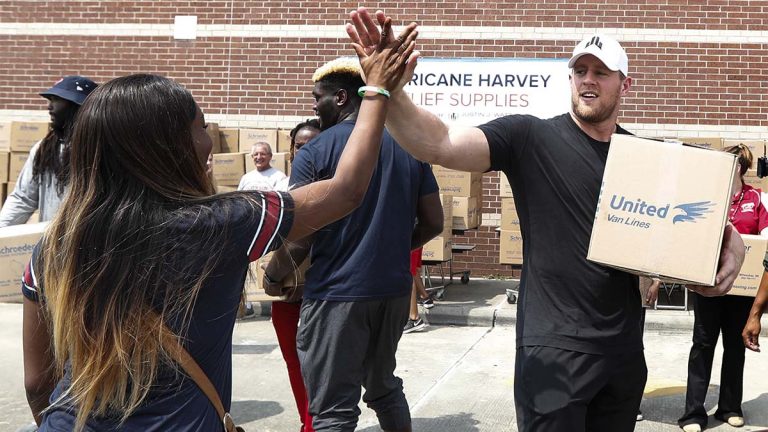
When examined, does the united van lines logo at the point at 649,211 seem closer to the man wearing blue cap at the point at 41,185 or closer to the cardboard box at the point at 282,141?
the man wearing blue cap at the point at 41,185

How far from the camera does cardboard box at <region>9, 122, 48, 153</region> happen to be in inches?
466

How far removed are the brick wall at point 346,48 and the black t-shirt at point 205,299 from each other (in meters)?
10.4

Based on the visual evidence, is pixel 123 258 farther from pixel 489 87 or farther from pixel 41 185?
pixel 489 87

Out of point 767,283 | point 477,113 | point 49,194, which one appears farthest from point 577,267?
point 477,113

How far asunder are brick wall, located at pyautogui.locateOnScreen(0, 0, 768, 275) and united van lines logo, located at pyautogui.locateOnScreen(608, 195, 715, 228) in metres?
9.29

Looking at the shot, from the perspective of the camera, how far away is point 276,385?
6961mm

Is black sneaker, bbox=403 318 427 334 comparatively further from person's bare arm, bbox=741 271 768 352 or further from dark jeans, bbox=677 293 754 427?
person's bare arm, bbox=741 271 768 352

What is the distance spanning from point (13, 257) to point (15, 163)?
919 centimetres

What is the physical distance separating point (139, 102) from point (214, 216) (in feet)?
1.03

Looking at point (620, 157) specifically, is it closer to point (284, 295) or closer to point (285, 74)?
point (284, 295)

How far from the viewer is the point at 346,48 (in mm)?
12742

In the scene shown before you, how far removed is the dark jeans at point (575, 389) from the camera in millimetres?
3146

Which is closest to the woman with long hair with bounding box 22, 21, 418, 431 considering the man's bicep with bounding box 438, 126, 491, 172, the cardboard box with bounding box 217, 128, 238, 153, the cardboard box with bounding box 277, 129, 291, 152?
the man's bicep with bounding box 438, 126, 491, 172

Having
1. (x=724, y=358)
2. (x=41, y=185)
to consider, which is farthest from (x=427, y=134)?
(x=724, y=358)
